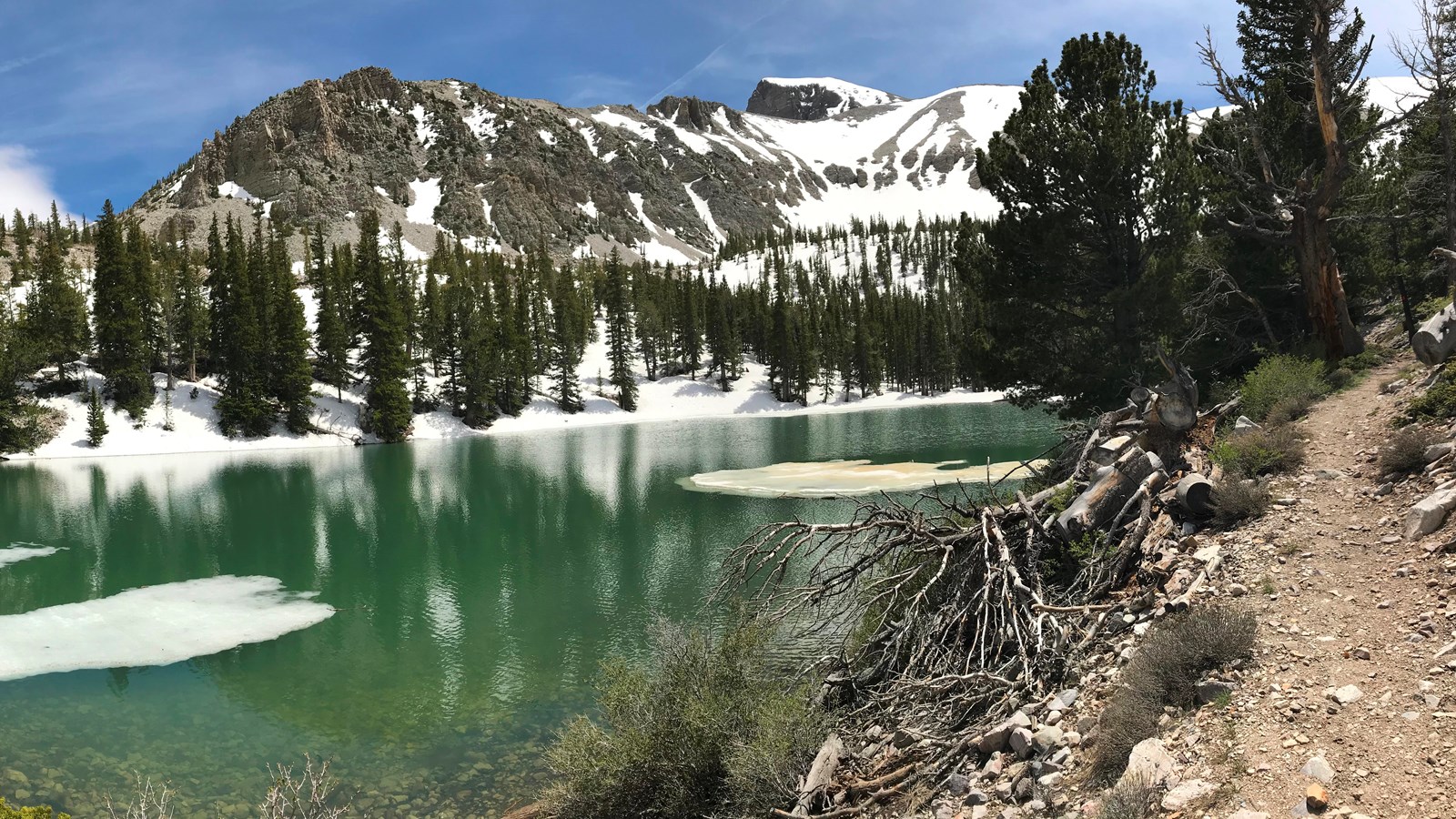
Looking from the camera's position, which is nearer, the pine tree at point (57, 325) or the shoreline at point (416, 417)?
the shoreline at point (416, 417)

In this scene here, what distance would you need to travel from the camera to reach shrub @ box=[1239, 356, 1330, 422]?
10859 mm

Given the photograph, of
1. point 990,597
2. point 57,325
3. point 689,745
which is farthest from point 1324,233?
point 57,325

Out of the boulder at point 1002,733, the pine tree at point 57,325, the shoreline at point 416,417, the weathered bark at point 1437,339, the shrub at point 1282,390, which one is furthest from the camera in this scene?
the pine tree at point 57,325

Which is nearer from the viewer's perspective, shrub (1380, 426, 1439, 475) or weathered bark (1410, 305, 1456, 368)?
shrub (1380, 426, 1439, 475)

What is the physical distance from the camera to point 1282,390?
11.1m

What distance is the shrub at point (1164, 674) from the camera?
5566 millimetres

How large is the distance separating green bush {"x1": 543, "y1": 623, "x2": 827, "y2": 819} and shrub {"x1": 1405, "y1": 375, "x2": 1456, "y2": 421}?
755cm

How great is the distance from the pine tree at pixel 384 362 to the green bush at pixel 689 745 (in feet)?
204

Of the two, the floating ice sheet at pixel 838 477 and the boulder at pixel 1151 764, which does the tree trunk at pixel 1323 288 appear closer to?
the boulder at pixel 1151 764

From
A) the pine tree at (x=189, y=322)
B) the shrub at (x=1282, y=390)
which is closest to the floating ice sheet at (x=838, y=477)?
the shrub at (x=1282, y=390)

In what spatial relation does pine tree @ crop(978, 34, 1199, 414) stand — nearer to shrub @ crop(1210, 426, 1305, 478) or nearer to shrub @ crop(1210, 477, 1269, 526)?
shrub @ crop(1210, 426, 1305, 478)

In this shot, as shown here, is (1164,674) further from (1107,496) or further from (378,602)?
(378,602)

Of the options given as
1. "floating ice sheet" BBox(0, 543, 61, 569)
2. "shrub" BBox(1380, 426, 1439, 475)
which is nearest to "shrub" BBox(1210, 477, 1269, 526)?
"shrub" BBox(1380, 426, 1439, 475)

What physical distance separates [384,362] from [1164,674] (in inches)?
2672
